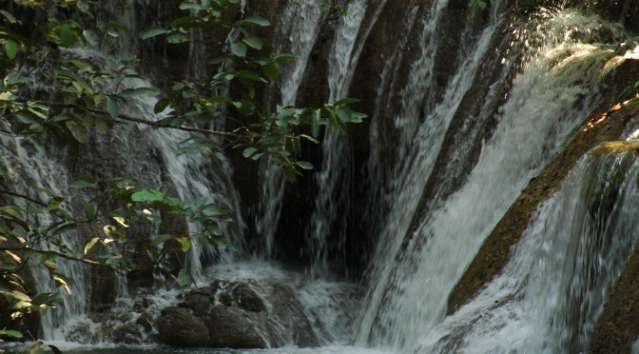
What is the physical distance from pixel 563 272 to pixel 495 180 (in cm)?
251

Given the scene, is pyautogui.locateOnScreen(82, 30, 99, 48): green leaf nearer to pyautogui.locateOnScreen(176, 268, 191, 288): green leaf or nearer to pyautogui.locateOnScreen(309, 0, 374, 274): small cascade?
pyautogui.locateOnScreen(176, 268, 191, 288): green leaf

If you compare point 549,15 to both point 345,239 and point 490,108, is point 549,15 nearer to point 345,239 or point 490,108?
point 490,108

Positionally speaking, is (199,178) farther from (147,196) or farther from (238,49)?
(147,196)

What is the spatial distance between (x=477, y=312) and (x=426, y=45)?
15.7 feet

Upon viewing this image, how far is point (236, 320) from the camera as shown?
9055 millimetres

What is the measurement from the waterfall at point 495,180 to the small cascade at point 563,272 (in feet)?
4.07

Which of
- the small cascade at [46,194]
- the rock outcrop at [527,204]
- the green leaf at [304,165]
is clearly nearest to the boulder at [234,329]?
the small cascade at [46,194]

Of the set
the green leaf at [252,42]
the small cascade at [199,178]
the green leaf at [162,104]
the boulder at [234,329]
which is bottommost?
the boulder at [234,329]

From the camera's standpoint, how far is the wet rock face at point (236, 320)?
8828 millimetres

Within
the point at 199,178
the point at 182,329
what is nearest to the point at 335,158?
the point at 199,178

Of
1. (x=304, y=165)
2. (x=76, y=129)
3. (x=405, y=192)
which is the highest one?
(x=76, y=129)

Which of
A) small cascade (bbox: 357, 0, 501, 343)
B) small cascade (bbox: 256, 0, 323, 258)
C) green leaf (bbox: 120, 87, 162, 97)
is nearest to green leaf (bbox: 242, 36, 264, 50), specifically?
green leaf (bbox: 120, 87, 162, 97)

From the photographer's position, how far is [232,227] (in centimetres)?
1139

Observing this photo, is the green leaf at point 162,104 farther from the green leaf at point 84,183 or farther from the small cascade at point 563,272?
the small cascade at point 563,272
